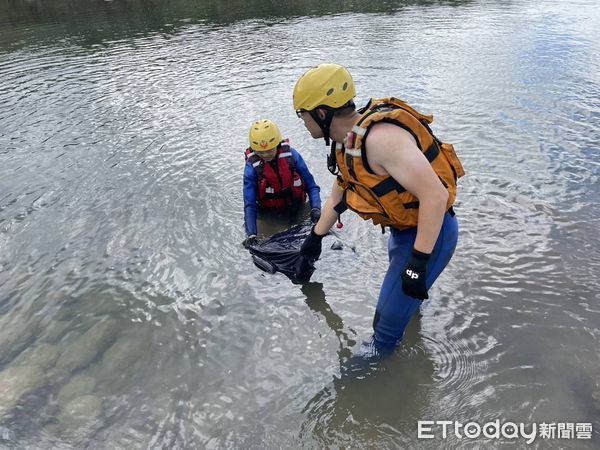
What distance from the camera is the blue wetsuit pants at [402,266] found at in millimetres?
3854

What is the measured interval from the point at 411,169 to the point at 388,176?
1.22ft

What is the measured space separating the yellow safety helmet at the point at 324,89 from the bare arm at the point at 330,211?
0.99m

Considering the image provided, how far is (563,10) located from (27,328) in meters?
31.1

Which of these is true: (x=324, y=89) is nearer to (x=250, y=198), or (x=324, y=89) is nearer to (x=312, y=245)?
(x=312, y=245)

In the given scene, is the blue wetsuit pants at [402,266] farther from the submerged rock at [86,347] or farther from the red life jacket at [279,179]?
the submerged rock at [86,347]

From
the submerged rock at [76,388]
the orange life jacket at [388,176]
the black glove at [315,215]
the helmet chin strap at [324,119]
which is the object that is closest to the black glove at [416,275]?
the orange life jacket at [388,176]

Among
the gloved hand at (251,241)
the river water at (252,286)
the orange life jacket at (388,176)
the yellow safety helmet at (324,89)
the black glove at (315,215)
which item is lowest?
the river water at (252,286)

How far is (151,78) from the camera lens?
1636 centimetres

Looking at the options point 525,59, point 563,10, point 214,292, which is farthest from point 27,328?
point 563,10

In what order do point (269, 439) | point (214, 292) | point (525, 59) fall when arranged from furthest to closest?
point (525, 59) → point (214, 292) → point (269, 439)

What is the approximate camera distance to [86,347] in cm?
536

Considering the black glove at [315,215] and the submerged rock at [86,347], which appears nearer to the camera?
the submerged rock at [86,347]

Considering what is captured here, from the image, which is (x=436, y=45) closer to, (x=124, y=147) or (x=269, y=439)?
(x=124, y=147)

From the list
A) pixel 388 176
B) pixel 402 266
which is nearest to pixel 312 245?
pixel 402 266
